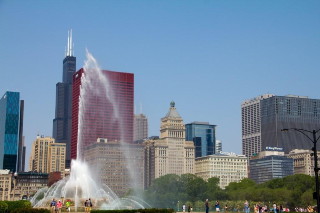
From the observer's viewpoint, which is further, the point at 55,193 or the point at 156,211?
the point at 55,193

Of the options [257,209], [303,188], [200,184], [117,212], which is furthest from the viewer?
[200,184]

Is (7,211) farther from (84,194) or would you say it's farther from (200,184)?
(200,184)

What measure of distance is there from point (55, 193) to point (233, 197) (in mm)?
97673

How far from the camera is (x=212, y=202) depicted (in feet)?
552

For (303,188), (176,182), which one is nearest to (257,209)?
(303,188)

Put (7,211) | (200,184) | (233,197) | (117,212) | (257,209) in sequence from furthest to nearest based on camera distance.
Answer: (200,184)
(233,197)
(257,209)
(7,211)
(117,212)

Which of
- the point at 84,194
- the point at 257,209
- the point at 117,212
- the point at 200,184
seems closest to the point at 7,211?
the point at 117,212

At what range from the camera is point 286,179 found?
178 meters

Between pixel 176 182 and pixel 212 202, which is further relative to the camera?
pixel 176 182

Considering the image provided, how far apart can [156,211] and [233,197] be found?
12464cm

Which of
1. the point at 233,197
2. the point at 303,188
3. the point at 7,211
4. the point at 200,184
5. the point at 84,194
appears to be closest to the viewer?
the point at 7,211

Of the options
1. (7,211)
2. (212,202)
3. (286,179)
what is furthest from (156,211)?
(286,179)

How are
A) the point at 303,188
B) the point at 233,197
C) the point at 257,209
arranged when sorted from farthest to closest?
the point at 233,197 < the point at 303,188 < the point at 257,209

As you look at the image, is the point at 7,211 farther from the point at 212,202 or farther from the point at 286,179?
→ the point at 286,179
